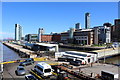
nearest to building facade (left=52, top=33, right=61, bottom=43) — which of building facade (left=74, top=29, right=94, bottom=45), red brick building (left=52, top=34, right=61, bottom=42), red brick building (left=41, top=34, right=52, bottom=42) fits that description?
red brick building (left=52, top=34, right=61, bottom=42)

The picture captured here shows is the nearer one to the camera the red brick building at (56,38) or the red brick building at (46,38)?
the red brick building at (56,38)

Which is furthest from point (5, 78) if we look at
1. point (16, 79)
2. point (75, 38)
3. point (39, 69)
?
point (75, 38)

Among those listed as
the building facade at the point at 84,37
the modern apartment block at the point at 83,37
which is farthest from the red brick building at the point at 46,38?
the building facade at the point at 84,37

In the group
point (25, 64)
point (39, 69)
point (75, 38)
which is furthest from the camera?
point (75, 38)

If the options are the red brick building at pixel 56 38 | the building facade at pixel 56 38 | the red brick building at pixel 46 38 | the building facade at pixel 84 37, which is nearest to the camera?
the building facade at pixel 84 37

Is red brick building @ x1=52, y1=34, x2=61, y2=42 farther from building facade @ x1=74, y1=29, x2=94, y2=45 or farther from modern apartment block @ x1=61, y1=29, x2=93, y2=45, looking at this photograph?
building facade @ x1=74, y1=29, x2=94, y2=45

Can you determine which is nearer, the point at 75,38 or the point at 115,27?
the point at 75,38

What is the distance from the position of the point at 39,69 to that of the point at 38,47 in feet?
91.6

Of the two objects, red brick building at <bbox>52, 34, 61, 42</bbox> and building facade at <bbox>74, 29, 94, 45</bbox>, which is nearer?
building facade at <bbox>74, 29, 94, 45</bbox>

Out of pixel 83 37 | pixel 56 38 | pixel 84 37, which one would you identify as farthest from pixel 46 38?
pixel 84 37

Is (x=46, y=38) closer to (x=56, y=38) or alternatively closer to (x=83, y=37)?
(x=56, y=38)

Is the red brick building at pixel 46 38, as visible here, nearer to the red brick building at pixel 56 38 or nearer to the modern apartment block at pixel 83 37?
the red brick building at pixel 56 38

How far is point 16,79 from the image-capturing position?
38.9 feet

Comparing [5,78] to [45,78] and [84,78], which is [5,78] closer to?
[45,78]
